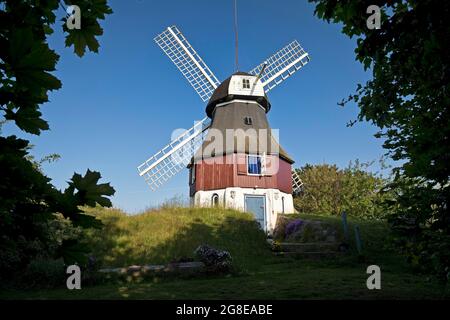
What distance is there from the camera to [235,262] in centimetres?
1146

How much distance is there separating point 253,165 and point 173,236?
9.18 metres

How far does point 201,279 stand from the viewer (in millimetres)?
9820

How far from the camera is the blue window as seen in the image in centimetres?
2175

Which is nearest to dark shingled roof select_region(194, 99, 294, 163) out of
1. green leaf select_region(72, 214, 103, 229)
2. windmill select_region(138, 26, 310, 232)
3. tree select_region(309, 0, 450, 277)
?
windmill select_region(138, 26, 310, 232)

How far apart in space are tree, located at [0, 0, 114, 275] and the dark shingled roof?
21.1 metres

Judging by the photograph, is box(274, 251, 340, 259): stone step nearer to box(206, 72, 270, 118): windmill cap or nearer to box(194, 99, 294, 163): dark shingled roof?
box(194, 99, 294, 163): dark shingled roof

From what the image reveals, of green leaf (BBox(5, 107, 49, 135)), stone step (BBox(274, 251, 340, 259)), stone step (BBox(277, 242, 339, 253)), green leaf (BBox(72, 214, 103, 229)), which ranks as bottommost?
stone step (BBox(274, 251, 340, 259))

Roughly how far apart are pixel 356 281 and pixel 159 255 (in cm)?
753

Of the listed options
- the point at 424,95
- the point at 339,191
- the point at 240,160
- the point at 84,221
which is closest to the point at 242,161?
the point at 240,160

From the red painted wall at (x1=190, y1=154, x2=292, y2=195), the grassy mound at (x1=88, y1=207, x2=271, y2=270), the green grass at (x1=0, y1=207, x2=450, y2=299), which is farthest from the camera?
the red painted wall at (x1=190, y1=154, x2=292, y2=195)

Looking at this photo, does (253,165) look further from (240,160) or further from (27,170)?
(27,170)

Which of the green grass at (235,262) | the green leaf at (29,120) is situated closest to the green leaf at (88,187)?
the green leaf at (29,120)

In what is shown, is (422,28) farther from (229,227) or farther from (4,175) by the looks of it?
(229,227)

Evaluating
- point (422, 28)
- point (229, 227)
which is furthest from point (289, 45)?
point (422, 28)
